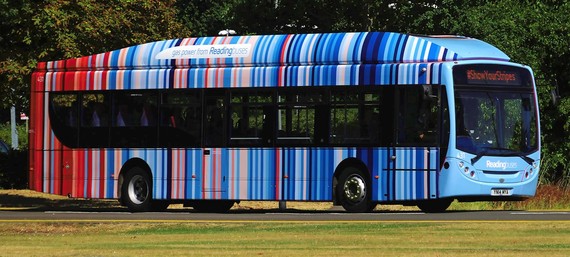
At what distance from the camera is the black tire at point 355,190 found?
2788cm

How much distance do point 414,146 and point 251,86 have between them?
362 centimetres

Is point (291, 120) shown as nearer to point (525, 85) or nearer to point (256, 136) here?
point (256, 136)

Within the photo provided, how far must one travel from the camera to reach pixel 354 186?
27.9 m

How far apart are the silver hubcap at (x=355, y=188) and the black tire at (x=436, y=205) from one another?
1.19 meters

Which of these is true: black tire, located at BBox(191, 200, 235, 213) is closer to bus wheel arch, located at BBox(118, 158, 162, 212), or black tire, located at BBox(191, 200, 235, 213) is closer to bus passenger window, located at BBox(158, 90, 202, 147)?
bus wheel arch, located at BBox(118, 158, 162, 212)

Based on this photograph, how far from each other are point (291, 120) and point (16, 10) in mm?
7514

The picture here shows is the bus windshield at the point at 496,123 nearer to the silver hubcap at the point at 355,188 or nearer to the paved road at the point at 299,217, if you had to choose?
the paved road at the point at 299,217

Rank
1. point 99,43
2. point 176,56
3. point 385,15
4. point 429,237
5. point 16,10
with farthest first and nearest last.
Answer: point 385,15, point 99,43, point 16,10, point 176,56, point 429,237

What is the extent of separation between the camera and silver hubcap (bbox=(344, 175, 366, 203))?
27875 mm

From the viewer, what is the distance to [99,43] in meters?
35.7

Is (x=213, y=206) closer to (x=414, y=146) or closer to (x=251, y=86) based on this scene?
(x=251, y=86)

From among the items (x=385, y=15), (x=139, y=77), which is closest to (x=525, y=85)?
(x=139, y=77)

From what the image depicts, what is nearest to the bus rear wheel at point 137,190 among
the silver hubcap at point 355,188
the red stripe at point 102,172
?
the red stripe at point 102,172

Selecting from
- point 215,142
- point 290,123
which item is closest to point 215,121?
point 215,142
